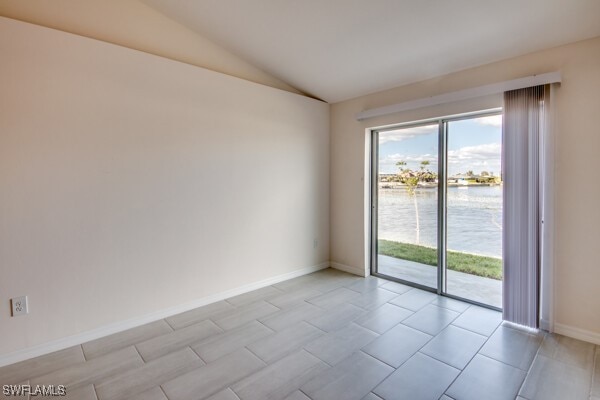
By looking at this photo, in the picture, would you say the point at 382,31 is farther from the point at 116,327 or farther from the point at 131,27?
the point at 116,327

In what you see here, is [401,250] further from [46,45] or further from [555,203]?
[46,45]

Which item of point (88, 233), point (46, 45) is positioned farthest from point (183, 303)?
point (46, 45)

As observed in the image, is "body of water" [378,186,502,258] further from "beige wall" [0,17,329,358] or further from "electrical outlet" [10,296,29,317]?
"electrical outlet" [10,296,29,317]

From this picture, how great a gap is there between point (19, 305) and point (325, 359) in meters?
2.31

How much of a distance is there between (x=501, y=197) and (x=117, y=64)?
148 inches

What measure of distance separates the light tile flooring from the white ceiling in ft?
8.18

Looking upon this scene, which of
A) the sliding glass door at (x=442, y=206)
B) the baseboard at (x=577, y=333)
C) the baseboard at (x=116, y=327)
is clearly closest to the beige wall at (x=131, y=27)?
the sliding glass door at (x=442, y=206)

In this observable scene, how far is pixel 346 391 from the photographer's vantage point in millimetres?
1874

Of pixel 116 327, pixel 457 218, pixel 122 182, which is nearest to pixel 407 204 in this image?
pixel 457 218

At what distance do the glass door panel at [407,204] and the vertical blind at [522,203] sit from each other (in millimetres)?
786

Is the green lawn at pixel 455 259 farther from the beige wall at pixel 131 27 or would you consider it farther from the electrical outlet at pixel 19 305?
the electrical outlet at pixel 19 305

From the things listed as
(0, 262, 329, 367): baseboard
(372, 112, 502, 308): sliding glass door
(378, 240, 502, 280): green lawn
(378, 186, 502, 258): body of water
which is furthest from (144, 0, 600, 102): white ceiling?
(0, 262, 329, 367): baseboard

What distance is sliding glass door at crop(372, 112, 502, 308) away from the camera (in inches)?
120

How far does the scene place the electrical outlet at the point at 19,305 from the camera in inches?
86.0
